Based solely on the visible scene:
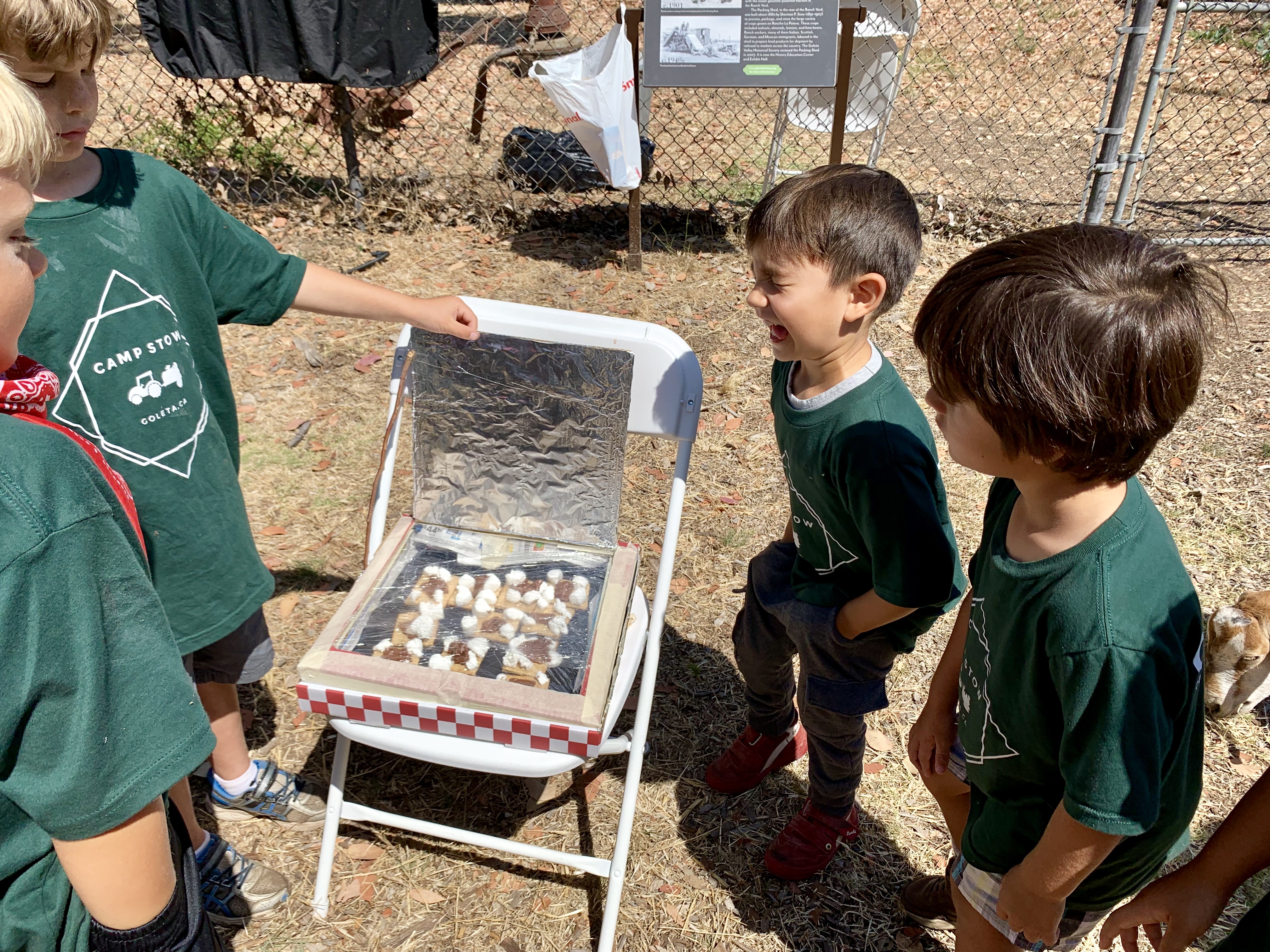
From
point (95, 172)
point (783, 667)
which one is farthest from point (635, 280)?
point (95, 172)

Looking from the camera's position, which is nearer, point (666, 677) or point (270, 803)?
point (270, 803)

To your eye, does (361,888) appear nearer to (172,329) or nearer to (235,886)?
(235,886)

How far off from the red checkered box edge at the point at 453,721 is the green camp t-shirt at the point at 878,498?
650 mm

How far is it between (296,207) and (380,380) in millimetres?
2249

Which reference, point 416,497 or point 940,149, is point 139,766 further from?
point 940,149

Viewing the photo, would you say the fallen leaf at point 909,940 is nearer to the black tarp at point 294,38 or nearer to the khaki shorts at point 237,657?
the khaki shorts at point 237,657

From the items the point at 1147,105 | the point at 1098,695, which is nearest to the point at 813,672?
the point at 1098,695

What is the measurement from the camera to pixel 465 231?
589 cm

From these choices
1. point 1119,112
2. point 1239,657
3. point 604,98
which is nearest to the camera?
point 1239,657

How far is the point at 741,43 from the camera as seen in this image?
493 cm

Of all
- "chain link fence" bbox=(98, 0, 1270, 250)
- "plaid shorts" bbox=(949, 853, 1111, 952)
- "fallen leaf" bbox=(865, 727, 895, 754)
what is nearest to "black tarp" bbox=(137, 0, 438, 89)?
"chain link fence" bbox=(98, 0, 1270, 250)

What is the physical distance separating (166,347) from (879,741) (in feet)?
7.34

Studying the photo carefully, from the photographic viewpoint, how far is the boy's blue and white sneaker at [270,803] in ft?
7.93

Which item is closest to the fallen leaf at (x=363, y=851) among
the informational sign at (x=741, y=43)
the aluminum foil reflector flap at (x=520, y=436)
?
the aluminum foil reflector flap at (x=520, y=436)
